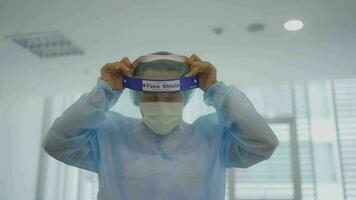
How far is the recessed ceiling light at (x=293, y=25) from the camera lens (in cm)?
224

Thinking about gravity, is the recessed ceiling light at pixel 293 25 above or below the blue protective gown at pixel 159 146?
above

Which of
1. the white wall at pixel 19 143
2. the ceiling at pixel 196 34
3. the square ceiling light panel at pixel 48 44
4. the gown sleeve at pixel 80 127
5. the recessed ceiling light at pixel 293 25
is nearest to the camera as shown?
the gown sleeve at pixel 80 127

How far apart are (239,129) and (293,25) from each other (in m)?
1.67

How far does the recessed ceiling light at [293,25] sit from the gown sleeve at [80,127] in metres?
1.69

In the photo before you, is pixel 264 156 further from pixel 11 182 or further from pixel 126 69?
pixel 11 182

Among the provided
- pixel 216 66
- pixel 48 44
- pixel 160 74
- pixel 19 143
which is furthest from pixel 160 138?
pixel 19 143

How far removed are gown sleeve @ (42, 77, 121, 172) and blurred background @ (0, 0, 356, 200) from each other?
15 cm

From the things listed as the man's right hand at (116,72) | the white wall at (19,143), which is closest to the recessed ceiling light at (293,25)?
the man's right hand at (116,72)

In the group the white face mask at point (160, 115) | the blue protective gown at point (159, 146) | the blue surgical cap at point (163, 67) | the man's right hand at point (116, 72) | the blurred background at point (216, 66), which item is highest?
the blurred background at point (216, 66)

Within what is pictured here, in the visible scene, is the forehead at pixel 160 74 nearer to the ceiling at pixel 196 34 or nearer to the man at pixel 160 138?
the man at pixel 160 138

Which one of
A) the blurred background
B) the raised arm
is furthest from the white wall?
the raised arm

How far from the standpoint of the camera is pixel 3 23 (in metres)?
2.30

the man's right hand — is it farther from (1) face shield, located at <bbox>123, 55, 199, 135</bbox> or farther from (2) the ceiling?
(2) the ceiling

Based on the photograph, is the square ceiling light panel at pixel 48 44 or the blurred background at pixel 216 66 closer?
the blurred background at pixel 216 66
